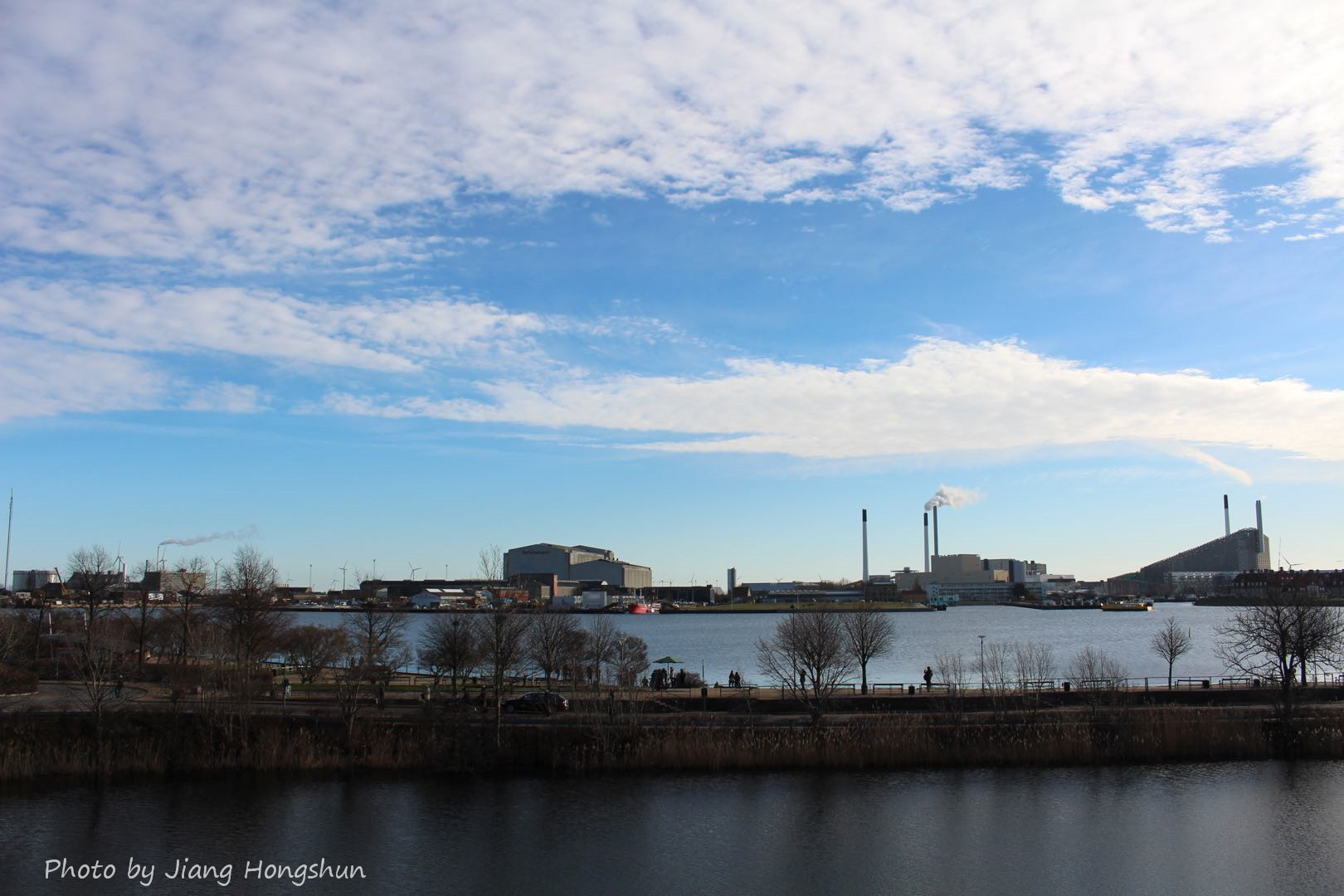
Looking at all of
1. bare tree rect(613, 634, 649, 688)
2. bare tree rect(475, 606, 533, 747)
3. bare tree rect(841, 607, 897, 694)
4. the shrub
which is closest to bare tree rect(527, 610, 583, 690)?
bare tree rect(475, 606, 533, 747)

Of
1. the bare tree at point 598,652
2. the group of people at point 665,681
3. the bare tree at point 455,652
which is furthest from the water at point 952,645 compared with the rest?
the bare tree at point 455,652

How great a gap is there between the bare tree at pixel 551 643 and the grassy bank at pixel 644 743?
1293 centimetres

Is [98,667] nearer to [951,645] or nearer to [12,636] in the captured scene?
[12,636]

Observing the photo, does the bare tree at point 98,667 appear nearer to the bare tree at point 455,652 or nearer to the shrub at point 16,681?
the shrub at point 16,681

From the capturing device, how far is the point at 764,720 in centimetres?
4472

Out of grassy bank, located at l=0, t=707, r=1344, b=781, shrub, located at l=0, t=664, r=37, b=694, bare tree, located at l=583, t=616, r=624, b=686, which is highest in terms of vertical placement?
bare tree, located at l=583, t=616, r=624, b=686

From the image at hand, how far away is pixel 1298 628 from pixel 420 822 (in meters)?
44.5

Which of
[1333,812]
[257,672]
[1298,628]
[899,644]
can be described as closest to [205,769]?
[257,672]

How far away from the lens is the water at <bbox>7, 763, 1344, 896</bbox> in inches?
1098

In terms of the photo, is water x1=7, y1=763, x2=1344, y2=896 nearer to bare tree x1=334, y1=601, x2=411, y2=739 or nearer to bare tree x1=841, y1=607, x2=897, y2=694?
bare tree x1=334, y1=601, x2=411, y2=739

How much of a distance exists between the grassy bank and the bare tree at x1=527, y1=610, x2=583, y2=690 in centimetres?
1293

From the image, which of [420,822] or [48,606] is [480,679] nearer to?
[420,822]

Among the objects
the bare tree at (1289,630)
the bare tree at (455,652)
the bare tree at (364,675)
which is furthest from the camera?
the bare tree at (455,652)

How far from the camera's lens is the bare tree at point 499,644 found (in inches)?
1727
